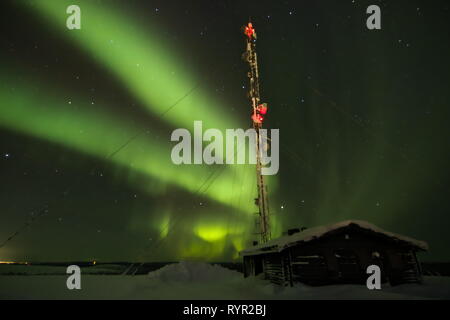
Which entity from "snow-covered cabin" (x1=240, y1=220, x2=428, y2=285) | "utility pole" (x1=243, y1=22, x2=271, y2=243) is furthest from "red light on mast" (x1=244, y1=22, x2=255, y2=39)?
"snow-covered cabin" (x1=240, y1=220, x2=428, y2=285)

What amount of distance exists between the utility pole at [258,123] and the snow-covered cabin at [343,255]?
8094 millimetres

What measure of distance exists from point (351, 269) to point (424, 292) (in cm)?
344

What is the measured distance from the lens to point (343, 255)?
17531 millimetres

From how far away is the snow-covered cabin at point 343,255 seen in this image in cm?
1653

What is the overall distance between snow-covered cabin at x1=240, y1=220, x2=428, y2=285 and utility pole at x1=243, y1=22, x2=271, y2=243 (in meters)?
8.09

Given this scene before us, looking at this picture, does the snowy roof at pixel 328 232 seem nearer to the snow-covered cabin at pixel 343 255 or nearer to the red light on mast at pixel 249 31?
the snow-covered cabin at pixel 343 255

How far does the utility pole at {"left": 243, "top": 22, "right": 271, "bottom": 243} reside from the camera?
26.8m

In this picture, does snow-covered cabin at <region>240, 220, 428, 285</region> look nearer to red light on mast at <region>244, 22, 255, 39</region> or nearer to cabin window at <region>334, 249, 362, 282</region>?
cabin window at <region>334, 249, 362, 282</region>

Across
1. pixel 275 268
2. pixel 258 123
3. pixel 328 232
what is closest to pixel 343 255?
pixel 328 232

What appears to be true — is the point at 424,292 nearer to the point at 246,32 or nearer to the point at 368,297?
the point at 368,297

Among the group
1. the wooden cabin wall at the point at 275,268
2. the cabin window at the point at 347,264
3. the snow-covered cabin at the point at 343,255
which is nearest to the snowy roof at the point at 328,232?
the snow-covered cabin at the point at 343,255
